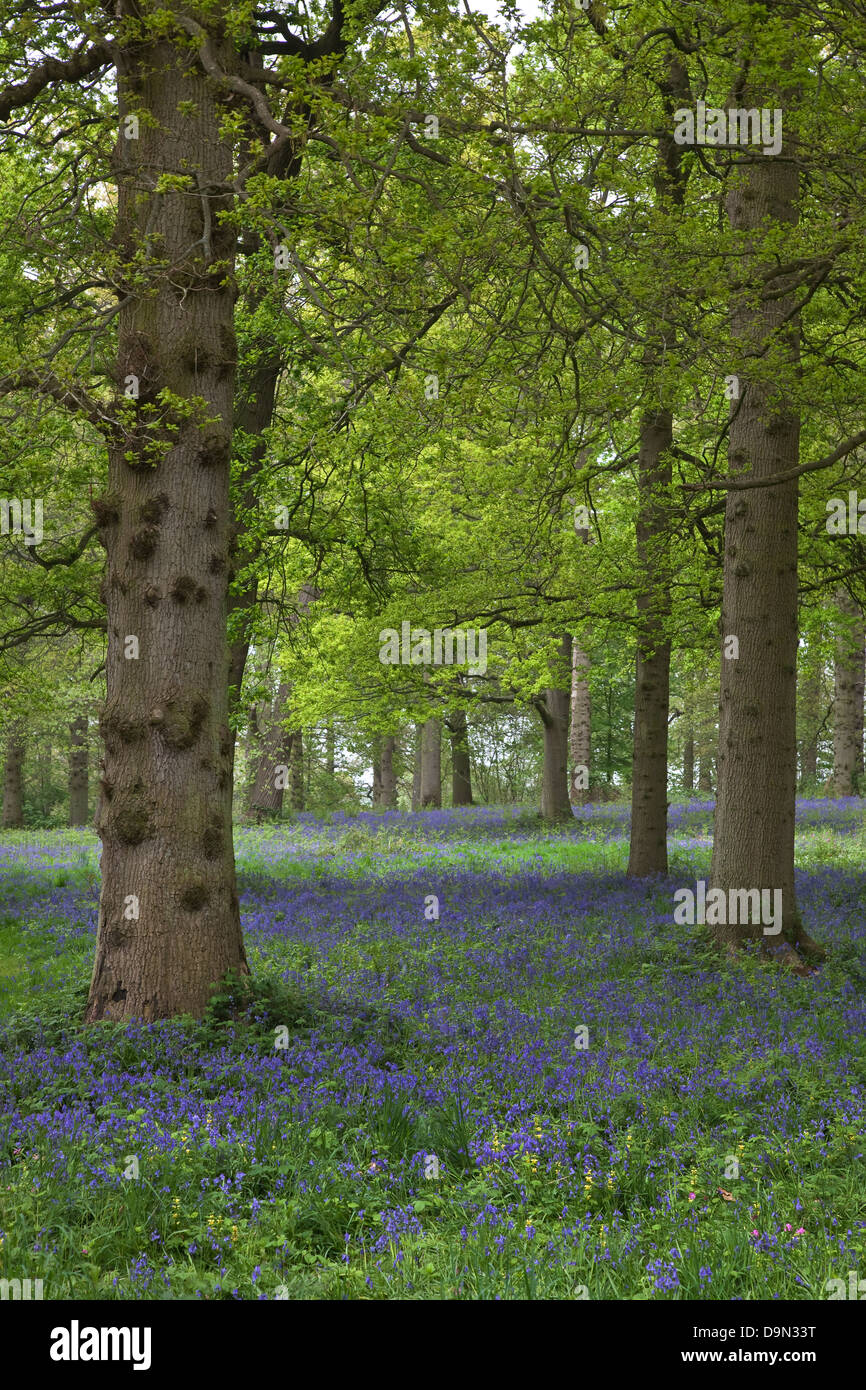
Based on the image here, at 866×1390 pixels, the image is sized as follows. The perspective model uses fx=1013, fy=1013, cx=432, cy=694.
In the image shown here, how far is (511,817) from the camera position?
24828 mm

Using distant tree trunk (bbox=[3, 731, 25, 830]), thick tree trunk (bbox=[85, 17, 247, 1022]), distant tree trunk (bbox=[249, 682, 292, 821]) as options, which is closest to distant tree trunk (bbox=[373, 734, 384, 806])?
distant tree trunk (bbox=[249, 682, 292, 821])

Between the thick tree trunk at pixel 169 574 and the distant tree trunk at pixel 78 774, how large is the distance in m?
27.6

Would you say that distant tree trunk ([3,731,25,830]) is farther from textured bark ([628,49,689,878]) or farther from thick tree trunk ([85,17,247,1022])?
thick tree trunk ([85,17,247,1022])

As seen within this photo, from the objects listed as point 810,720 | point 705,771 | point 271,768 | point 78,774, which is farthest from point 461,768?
point 705,771

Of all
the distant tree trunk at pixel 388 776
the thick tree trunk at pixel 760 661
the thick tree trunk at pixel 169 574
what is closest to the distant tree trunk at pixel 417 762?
the distant tree trunk at pixel 388 776

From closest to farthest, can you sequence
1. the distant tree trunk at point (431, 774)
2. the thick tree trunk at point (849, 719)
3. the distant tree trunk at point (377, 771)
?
the thick tree trunk at point (849, 719) < the distant tree trunk at point (431, 774) < the distant tree trunk at point (377, 771)

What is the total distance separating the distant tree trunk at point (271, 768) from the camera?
27.6 metres

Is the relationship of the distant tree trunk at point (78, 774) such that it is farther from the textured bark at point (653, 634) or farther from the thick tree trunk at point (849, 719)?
the textured bark at point (653, 634)

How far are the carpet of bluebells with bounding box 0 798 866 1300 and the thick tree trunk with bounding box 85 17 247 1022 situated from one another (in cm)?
55

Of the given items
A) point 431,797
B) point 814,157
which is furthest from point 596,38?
point 431,797

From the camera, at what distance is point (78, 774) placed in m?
35.0

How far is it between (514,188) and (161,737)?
437cm

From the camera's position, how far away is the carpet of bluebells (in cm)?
392
